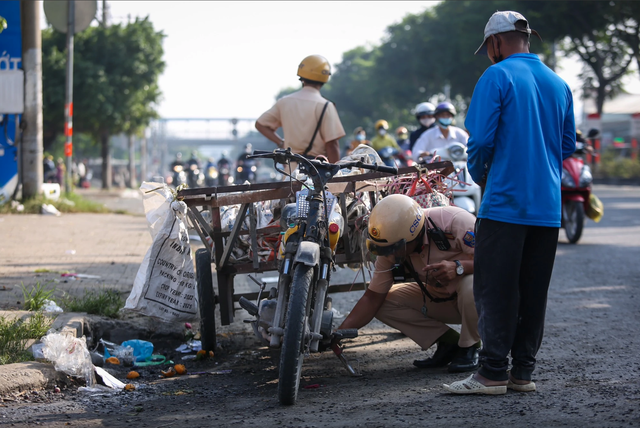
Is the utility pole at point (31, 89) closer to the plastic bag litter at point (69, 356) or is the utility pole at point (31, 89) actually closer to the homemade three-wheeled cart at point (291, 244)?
the homemade three-wheeled cart at point (291, 244)

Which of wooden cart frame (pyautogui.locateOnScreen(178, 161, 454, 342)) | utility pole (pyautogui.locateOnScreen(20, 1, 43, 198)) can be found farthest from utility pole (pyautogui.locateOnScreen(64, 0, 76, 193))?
wooden cart frame (pyautogui.locateOnScreen(178, 161, 454, 342))

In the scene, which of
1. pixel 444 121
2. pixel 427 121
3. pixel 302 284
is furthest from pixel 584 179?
pixel 302 284

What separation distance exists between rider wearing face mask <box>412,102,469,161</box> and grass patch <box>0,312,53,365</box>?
217 inches

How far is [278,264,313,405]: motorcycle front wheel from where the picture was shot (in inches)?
134

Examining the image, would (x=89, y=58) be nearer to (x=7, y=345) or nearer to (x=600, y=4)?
(x=600, y=4)

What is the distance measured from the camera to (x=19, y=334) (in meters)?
4.46

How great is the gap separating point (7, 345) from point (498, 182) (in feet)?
9.61

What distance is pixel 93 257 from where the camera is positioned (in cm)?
838

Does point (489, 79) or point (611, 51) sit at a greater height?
point (611, 51)

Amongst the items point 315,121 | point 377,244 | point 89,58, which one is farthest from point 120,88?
point 377,244

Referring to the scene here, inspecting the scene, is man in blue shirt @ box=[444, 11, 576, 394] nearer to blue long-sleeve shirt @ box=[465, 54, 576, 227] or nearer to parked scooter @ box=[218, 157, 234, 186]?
blue long-sleeve shirt @ box=[465, 54, 576, 227]

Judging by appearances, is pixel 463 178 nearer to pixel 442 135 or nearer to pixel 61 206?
pixel 442 135

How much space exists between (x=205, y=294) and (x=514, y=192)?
2092 mm

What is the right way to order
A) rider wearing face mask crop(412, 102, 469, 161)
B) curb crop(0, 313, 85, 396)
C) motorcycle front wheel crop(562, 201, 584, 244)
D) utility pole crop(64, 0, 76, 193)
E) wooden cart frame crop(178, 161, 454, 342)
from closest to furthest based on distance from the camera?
curb crop(0, 313, 85, 396) < wooden cart frame crop(178, 161, 454, 342) < rider wearing face mask crop(412, 102, 469, 161) < motorcycle front wheel crop(562, 201, 584, 244) < utility pole crop(64, 0, 76, 193)
